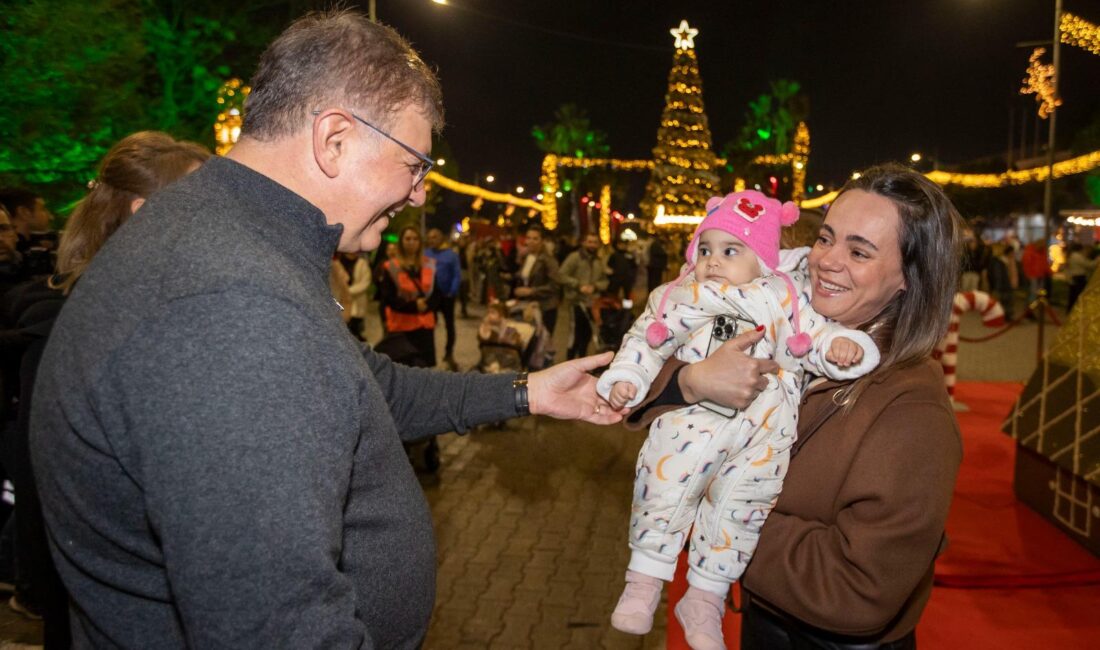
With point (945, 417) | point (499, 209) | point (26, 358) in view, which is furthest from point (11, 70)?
point (499, 209)

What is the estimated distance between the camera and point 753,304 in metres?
2.67

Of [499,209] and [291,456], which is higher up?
[499,209]

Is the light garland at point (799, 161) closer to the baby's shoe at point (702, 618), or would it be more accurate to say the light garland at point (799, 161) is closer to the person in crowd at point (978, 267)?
the person in crowd at point (978, 267)

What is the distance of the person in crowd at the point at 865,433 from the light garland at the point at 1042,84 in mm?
18476


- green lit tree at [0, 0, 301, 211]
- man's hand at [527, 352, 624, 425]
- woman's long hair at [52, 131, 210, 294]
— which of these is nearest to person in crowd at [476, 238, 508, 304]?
green lit tree at [0, 0, 301, 211]

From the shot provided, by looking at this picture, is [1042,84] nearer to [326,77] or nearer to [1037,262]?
[1037,262]

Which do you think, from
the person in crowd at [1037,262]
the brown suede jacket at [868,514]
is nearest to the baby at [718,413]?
the brown suede jacket at [868,514]

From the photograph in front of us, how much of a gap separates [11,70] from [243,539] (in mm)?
10852

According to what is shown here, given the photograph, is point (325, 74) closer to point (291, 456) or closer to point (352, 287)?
point (291, 456)

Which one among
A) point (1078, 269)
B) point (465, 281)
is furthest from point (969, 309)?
point (465, 281)

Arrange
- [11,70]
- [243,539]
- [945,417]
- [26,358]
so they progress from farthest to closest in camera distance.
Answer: [11,70], [26,358], [945,417], [243,539]

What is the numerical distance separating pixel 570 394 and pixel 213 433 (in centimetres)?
187

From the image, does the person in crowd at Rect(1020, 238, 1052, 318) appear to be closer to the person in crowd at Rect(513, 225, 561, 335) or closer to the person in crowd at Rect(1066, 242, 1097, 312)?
the person in crowd at Rect(1066, 242, 1097, 312)

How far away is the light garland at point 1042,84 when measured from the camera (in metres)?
17.9
